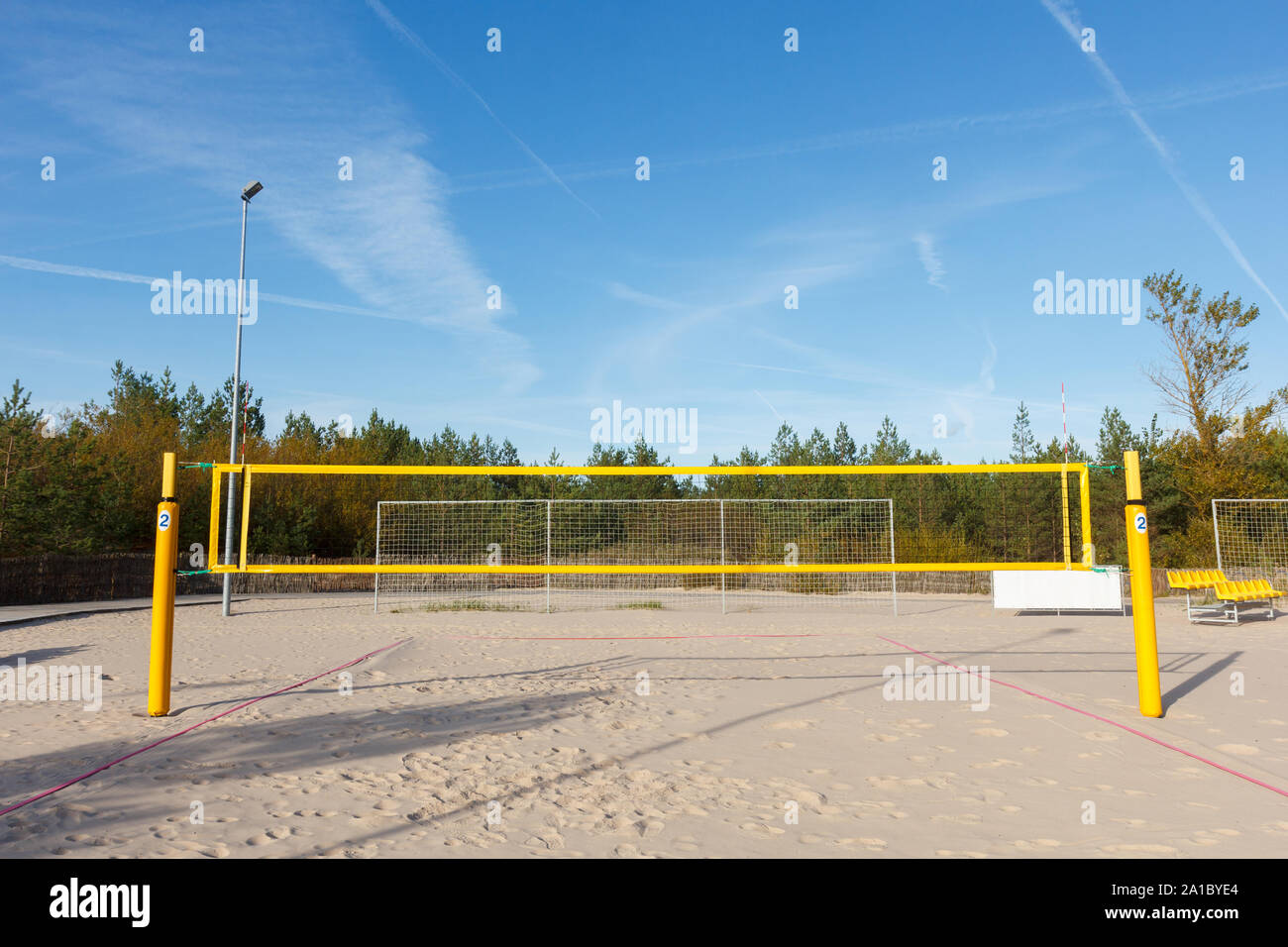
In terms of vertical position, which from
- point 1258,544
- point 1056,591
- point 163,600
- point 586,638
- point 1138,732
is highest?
point 1258,544

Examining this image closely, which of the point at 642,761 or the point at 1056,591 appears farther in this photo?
the point at 1056,591

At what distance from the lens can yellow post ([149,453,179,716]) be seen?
18.7ft

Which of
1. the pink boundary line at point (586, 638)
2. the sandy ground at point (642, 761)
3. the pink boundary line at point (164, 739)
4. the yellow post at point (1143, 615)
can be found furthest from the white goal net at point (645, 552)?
the yellow post at point (1143, 615)

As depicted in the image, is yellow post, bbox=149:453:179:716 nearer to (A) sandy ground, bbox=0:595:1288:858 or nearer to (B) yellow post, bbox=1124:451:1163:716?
(A) sandy ground, bbox=0:595:1288:858

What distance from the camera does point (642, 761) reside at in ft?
15.2

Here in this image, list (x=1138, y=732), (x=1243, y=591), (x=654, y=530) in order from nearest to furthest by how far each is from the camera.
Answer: (x=1138, y=732) < (x=1243, y=591) < (x=654, y=530)

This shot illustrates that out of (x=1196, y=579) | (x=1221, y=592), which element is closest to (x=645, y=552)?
(x=1196, y=579)

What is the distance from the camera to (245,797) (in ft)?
12.6

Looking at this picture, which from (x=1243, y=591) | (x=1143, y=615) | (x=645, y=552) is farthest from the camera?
(x=645, y=552)

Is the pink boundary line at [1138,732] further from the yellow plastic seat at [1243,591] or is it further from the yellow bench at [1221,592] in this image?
the yellow plastic seat at [1243,591]

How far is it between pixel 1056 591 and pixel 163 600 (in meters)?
15.6

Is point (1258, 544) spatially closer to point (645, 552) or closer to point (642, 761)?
point (645, 552)
